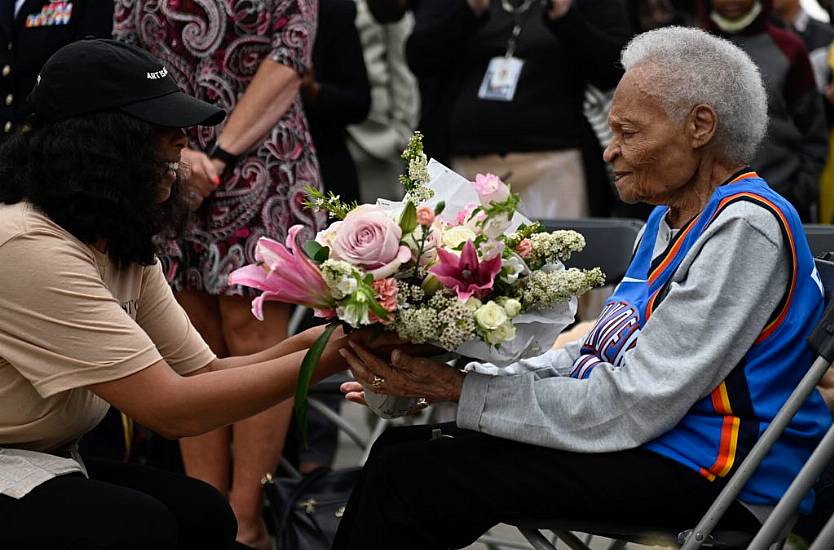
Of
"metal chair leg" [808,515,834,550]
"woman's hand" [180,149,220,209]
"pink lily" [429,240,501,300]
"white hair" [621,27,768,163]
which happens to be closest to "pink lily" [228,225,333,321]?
"pink lily" [429,240,501,300]

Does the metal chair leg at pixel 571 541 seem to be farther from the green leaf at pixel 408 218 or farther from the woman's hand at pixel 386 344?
the green leaf at pixel 408 218

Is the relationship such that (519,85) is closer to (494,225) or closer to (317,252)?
(494,225)

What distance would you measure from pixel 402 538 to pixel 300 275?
632 mm

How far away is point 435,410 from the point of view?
4844 mm

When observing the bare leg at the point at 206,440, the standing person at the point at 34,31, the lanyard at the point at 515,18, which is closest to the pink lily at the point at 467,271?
the bare leg at the point at 206,440

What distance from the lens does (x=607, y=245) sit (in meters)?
4.24

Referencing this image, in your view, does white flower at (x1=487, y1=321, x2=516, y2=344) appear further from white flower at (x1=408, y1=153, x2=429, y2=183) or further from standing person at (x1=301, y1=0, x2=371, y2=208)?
standing person at (x1=301, y1=0, x2=371, y2=208)

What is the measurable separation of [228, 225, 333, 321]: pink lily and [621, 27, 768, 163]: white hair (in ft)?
3.05

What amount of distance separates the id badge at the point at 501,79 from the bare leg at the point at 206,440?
5.11 ft

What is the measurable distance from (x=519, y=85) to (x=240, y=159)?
56.6 inches

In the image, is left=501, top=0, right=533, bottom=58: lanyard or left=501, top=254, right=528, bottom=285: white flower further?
left=501, top=0, right=533, bottom=58: lanyard

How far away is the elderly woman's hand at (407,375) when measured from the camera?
8.78ft

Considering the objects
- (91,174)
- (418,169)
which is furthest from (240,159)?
(418,169)

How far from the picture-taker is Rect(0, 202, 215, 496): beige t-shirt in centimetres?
273
